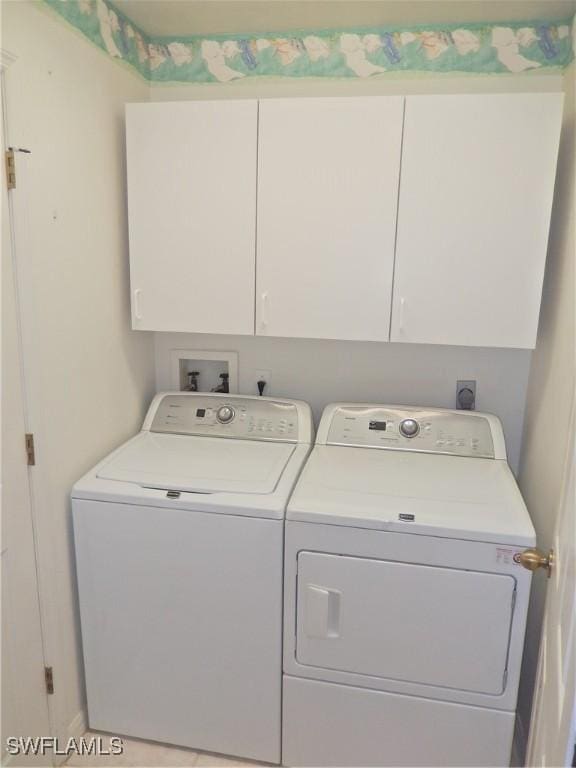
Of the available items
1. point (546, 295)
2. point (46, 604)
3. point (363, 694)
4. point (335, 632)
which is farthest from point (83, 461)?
point (546, 295)

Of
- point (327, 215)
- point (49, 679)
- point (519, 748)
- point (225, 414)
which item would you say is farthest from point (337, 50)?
point (519, 748)

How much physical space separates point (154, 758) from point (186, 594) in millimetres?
648

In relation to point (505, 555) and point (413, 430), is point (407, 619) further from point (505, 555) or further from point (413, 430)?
point (413, 430)

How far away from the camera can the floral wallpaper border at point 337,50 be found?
188 centimetres

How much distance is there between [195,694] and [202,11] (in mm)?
2347

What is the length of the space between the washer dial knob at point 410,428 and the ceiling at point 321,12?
1.43 meters

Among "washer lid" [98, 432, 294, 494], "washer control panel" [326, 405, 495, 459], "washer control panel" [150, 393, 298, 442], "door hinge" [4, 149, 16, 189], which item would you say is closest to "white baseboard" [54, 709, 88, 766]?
"washer lid" [98, 432, 294, 494]

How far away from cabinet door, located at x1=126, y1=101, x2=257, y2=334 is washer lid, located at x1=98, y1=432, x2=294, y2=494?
44cm

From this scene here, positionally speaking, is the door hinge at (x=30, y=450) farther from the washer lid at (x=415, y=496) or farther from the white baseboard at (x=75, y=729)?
the white baseboard at (x=75, y=729)

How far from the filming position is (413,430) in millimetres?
2002

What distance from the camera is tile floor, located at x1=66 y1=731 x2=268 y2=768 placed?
180 cm

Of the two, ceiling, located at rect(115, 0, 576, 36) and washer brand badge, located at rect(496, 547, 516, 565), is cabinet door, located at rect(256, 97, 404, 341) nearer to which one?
ceiling, located at rect(115, 0, 576, 36)

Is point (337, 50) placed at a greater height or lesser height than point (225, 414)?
greater

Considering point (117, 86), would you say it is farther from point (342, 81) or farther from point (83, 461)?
point (83, 461)
